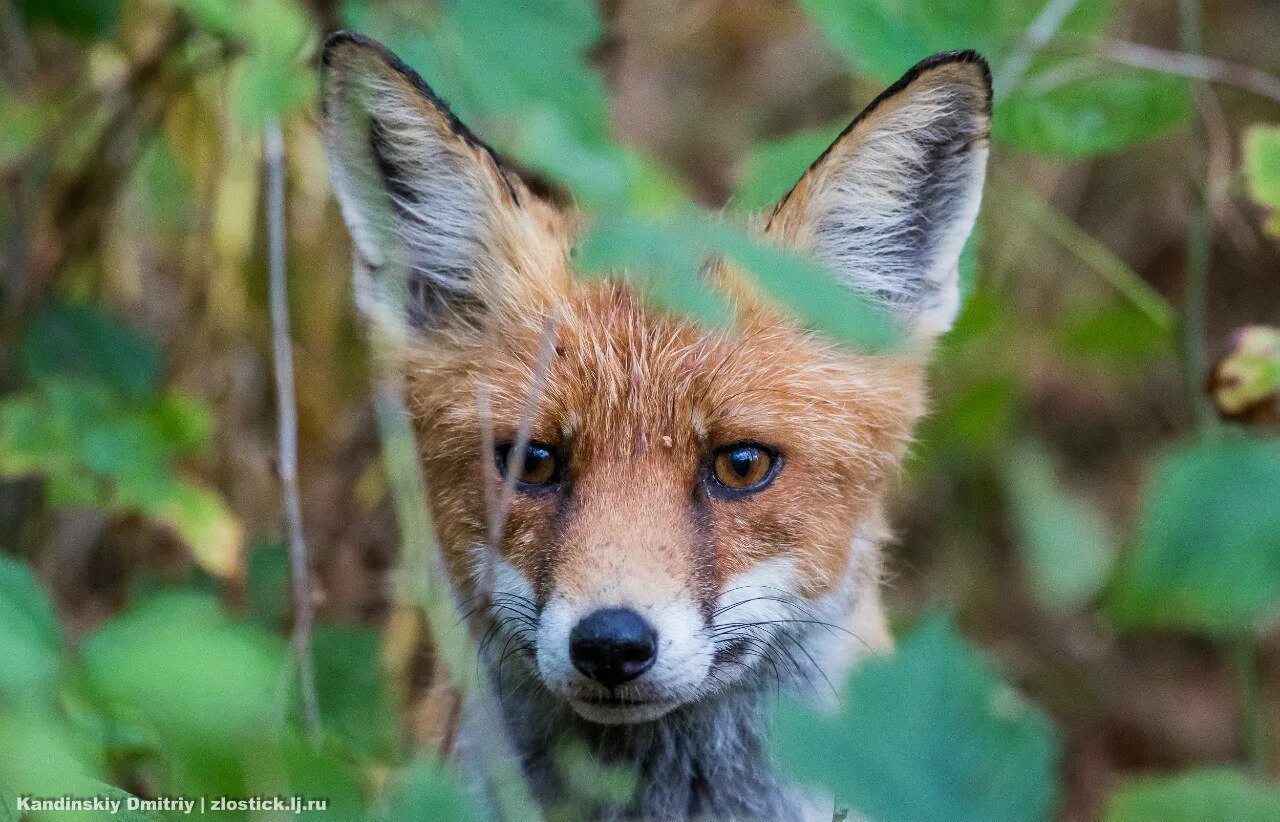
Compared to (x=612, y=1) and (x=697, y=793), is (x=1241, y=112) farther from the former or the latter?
(x=697, y=793)

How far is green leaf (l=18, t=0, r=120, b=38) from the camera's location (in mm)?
3836

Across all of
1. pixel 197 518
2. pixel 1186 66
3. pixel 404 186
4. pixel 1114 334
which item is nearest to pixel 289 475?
pixel 404 186

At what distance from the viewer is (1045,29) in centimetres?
360

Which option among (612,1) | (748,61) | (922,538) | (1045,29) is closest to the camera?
→ (1045,29)

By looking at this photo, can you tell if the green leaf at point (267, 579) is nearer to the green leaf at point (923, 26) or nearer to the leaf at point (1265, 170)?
the green leaf at point (923, 26)

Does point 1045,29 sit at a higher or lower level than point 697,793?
higher

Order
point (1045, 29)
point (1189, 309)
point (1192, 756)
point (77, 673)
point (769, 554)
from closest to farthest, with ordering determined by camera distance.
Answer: point (77, 673) < point (769, 554) < point (1045, 29) < point (1189, 309) < point (1192, 756)

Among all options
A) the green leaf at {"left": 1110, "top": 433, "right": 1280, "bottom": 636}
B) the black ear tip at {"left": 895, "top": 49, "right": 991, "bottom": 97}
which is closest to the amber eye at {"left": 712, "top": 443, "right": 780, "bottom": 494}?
the black ear tip at {"left": 895, "top": 49, "right": 991, "bottom": 97}

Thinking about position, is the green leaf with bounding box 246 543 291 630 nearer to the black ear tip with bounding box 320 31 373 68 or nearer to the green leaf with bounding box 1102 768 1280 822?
the black ear tip with bounding box 320 31 373 68

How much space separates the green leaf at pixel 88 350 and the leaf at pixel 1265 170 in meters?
3.33

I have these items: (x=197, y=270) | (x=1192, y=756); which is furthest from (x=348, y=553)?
(x=1192, y=756)

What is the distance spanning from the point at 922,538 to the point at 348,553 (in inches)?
130

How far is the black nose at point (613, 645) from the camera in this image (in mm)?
2262

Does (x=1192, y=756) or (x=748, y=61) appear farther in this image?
(x=748, y=61)
